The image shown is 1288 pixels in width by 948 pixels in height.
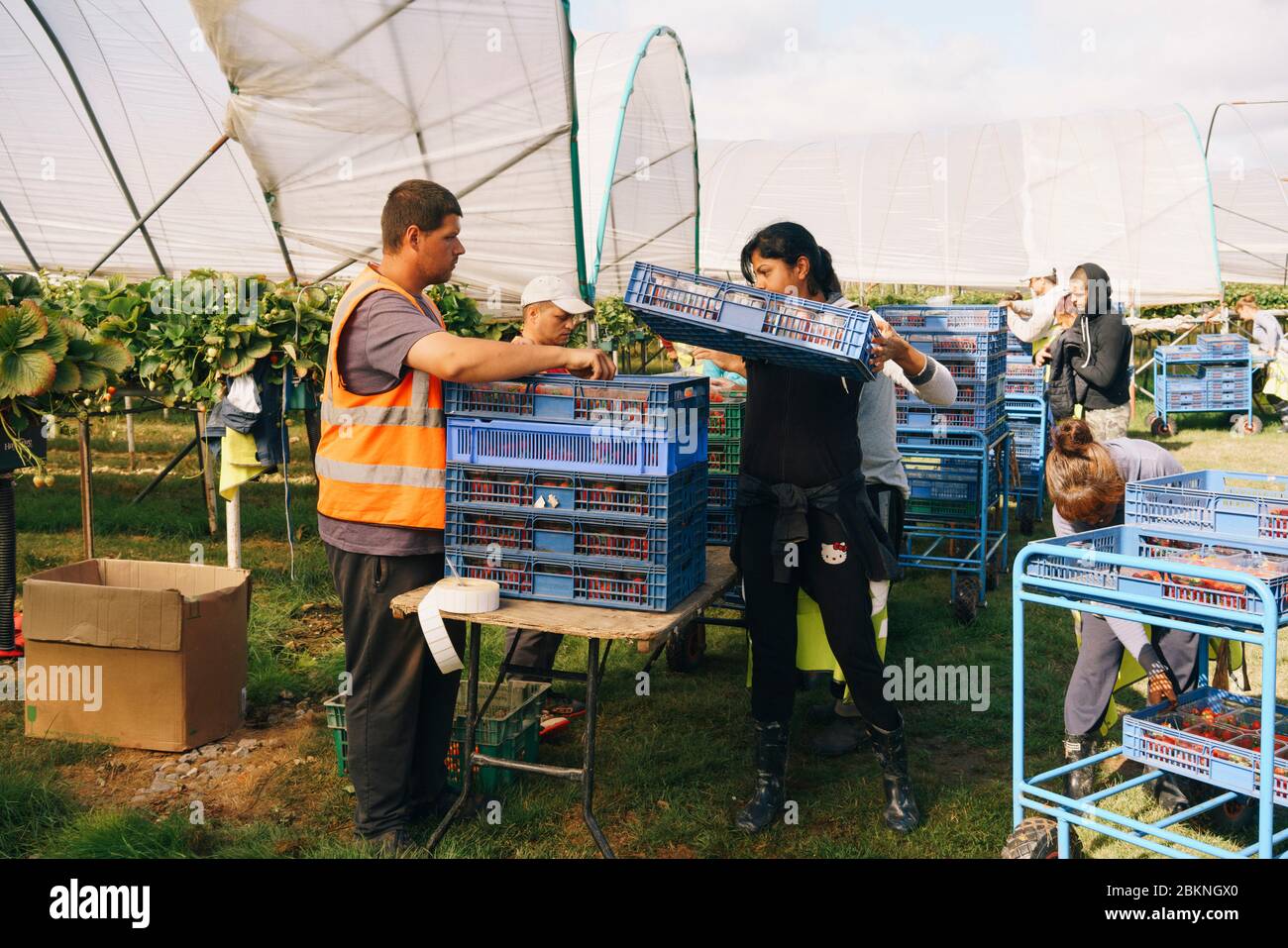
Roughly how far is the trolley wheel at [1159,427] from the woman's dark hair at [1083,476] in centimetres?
1100

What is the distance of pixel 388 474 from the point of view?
11.1ft

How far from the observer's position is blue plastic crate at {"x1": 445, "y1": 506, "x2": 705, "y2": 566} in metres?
3.26

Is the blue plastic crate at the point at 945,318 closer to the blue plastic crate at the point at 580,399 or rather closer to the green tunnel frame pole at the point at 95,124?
the blue plastic crate at the point at 580,399

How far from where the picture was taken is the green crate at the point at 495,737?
4023 millimetres

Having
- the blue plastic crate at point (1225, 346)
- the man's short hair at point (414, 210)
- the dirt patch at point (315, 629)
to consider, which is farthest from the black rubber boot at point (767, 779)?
the blue plastic crate at point (1225, 346)

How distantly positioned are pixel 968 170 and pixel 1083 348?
18569 millimetres

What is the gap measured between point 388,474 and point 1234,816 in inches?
127

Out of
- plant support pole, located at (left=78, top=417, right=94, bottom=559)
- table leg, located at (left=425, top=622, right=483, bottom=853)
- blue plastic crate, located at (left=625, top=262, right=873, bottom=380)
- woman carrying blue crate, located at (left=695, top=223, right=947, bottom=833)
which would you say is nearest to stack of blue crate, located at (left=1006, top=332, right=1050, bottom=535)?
woman carrying blue crate, located at (left=695, top=223, right=947, bottom=833)

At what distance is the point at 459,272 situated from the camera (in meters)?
9.32

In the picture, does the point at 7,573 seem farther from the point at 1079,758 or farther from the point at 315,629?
the point at 1079,758

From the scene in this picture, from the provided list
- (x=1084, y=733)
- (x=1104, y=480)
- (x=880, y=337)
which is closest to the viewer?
(x=880, y=337)

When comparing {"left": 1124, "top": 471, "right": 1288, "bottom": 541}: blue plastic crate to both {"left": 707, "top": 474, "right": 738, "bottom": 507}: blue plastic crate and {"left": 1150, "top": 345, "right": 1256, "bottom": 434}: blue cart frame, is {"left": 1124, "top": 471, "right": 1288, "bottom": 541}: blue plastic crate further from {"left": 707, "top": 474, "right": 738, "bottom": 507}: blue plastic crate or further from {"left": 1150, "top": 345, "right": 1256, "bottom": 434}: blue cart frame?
{"left": 1150, "top": 345, "right": 1256, "bottom": 434}: blue cart frame

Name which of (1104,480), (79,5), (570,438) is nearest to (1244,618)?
(1104,480)
